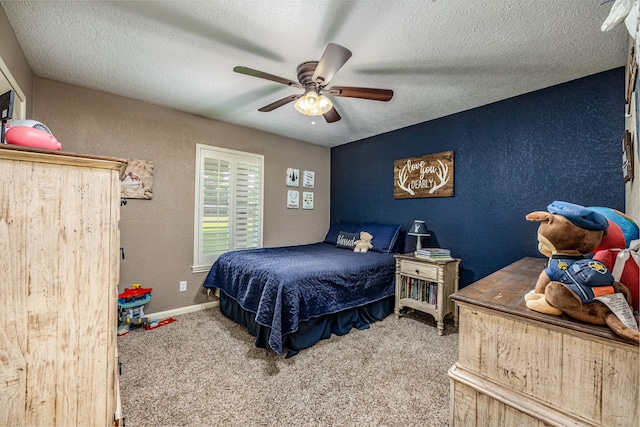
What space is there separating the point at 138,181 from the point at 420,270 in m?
3.12

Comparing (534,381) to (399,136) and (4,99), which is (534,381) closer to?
(4,99)

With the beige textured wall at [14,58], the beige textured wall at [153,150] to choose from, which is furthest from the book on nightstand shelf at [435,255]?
the beige textured wall at [14,58]

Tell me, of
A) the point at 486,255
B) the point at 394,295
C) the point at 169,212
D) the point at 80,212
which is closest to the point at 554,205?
the point at 80,212

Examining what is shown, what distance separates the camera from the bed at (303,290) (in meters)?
2.14

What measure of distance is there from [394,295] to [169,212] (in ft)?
9.06

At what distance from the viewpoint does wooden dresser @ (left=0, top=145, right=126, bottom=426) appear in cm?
80

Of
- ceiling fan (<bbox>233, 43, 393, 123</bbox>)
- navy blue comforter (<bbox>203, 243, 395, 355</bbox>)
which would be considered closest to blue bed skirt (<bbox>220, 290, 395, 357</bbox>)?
navy blue comforter (<bbox>203, 243, 395, 355</bbox>)

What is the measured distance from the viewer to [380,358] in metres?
2.14

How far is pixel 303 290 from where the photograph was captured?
2.23 meters

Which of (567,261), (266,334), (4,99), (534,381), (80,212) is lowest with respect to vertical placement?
(266,334)

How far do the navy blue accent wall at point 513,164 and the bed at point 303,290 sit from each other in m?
0.77

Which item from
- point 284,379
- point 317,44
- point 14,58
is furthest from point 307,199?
point 14,58

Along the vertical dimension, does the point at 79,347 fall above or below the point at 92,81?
below

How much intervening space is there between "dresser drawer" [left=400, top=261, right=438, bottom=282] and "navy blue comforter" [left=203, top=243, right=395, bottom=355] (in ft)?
0.63
